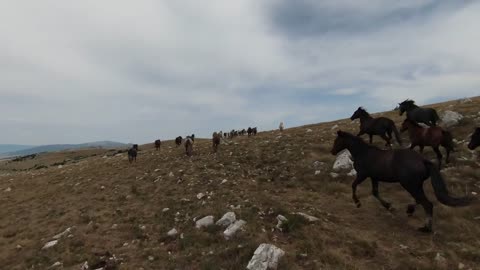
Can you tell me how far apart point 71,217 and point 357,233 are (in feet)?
44.1

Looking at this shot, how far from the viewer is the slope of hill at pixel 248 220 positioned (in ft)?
34.4

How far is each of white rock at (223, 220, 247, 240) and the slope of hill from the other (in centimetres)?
24

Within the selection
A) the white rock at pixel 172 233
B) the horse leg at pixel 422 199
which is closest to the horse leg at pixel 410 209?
the horse leg at pixel 422 199

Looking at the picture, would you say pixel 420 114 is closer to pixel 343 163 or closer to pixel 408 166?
pixel 343 163

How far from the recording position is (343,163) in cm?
1827

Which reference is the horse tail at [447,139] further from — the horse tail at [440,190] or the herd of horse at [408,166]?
the horse tail at [440,190]

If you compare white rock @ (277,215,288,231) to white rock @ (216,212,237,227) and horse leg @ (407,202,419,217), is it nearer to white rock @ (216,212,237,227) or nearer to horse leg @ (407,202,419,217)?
white rock @ (216,212,237,227)

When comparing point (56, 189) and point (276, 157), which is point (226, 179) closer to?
point (276, 157)

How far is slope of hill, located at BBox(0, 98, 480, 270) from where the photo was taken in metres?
10.5

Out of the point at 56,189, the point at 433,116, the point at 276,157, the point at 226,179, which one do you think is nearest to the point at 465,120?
the point at 433,116

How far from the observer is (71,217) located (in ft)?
58.7

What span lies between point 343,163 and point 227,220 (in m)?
7.68

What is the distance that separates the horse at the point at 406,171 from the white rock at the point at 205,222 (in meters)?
5.30

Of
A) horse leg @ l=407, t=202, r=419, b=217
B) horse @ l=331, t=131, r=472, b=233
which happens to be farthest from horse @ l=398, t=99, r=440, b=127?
horse leg @ l=407, t=202, r=419, b=217
